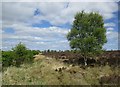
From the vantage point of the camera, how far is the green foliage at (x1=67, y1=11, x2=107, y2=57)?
34094 millimetres

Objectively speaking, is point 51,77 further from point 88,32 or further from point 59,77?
point 88,32

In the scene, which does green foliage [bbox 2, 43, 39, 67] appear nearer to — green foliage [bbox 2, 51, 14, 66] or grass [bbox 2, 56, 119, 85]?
green foliage [bbox 2, 51, 14, 66]

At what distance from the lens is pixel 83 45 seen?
1363 inches

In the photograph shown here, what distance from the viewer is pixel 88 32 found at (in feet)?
113

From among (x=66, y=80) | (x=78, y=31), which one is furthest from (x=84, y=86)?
(x=78, y=31)

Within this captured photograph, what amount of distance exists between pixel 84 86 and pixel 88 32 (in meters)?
20.0

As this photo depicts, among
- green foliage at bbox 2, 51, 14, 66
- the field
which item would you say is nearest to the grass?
the field

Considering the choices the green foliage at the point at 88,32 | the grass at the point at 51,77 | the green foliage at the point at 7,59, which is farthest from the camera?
the green foliage at the point at 88,32

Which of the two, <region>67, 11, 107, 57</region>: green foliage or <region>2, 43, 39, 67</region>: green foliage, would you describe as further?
<region>67, 11, 107, 57</region>: green foliage

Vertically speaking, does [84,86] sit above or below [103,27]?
below

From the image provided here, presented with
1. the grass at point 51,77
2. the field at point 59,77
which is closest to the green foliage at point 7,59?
the field at point 59,77

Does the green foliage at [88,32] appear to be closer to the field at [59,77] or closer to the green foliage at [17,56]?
the green foliage at [17,56]

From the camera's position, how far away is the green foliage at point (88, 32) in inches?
1342

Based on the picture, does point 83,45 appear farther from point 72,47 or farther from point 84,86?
point 84,86
